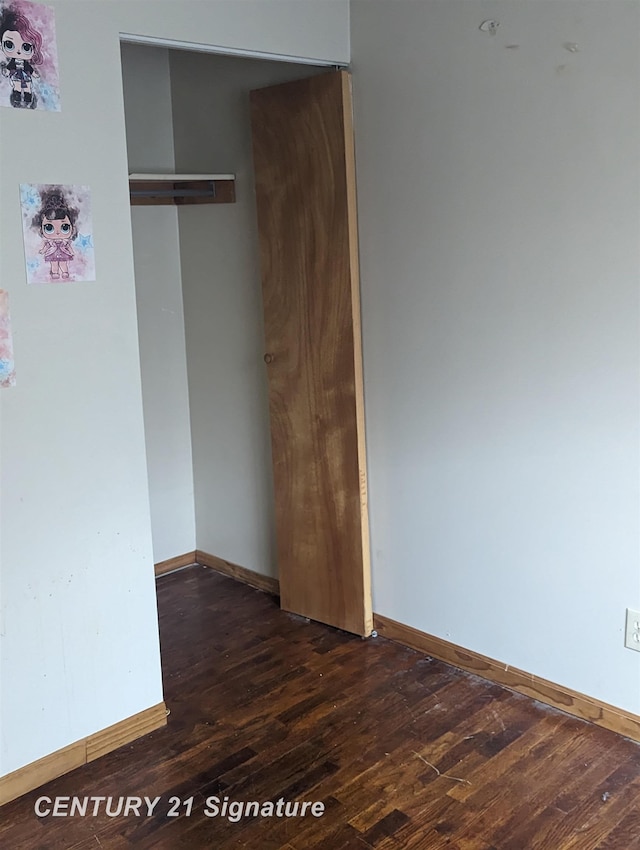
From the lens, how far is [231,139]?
349cm

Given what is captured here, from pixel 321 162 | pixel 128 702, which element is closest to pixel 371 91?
pixel 321 162

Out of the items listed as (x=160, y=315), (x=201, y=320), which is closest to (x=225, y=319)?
(x=201, y=320)

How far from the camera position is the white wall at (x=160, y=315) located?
364 cm

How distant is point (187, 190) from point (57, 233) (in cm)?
140

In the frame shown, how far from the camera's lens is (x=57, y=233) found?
7.51 feet

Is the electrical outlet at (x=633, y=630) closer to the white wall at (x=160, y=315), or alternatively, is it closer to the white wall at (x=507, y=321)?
the white wall at (x=507, y=321)

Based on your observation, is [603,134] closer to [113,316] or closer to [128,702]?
[113,316]

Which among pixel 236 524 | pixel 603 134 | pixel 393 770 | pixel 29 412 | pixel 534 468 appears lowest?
pixel 393 770

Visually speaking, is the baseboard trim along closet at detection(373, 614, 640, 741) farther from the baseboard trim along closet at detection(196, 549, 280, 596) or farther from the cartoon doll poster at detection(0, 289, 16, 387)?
the cartoon doll poster at detection(0, 289, 16, 387)

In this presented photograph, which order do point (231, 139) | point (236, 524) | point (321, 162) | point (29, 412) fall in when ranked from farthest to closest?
point (236, 524)
point (231, 139)
point (321, 162)
point (29, 412)

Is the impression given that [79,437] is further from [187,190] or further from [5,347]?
[187,190]

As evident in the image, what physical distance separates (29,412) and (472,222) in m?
1.48

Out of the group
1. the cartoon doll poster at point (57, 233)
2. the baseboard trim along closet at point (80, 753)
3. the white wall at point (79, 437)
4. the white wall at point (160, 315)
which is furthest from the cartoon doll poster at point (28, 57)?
the baseboard trim along closet at point (80, 753)

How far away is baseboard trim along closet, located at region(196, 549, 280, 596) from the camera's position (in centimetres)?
369
